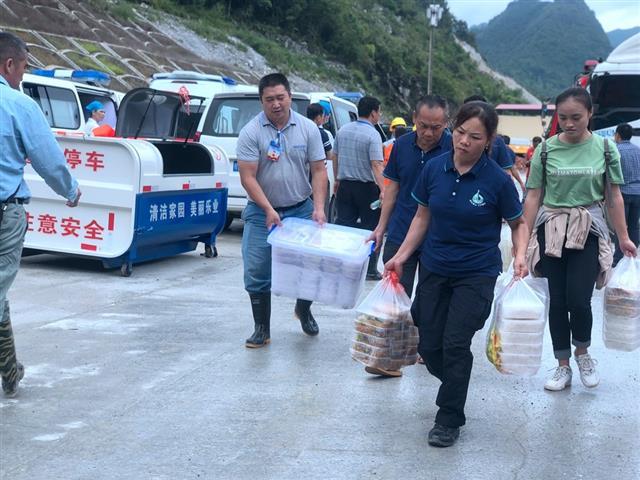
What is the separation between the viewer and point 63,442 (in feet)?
14.7

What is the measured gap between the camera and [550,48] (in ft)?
581

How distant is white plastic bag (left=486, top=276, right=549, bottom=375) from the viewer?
4711 mm

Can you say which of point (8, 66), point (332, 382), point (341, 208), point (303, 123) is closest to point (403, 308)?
point (332, 382)

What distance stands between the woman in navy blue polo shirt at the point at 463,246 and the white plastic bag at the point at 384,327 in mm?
467

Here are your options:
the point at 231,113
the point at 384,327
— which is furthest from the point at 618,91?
the point at 384,327

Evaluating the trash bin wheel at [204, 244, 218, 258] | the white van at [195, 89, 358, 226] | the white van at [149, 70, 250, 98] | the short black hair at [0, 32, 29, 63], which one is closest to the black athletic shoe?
the short black hair at [0, 32, 29, 63]

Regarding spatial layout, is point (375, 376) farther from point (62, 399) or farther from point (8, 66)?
point (8, 66)

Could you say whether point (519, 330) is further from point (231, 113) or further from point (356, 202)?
point (231, 113)

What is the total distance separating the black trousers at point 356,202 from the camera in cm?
921

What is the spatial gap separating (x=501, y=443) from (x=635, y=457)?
67 cm

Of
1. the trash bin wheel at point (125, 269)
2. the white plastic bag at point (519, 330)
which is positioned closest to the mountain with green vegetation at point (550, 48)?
the trash bin wheel at point (125, 269)

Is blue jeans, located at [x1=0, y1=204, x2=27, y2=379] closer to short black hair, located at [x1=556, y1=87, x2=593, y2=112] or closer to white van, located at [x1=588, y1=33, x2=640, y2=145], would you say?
short black hair, located at [x1=556, y1=87, x2=593, y2=112]

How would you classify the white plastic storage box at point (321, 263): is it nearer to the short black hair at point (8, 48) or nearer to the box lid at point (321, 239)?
the box lid at point (321, 239)

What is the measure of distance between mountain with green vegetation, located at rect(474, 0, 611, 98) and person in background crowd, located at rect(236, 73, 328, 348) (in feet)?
475
